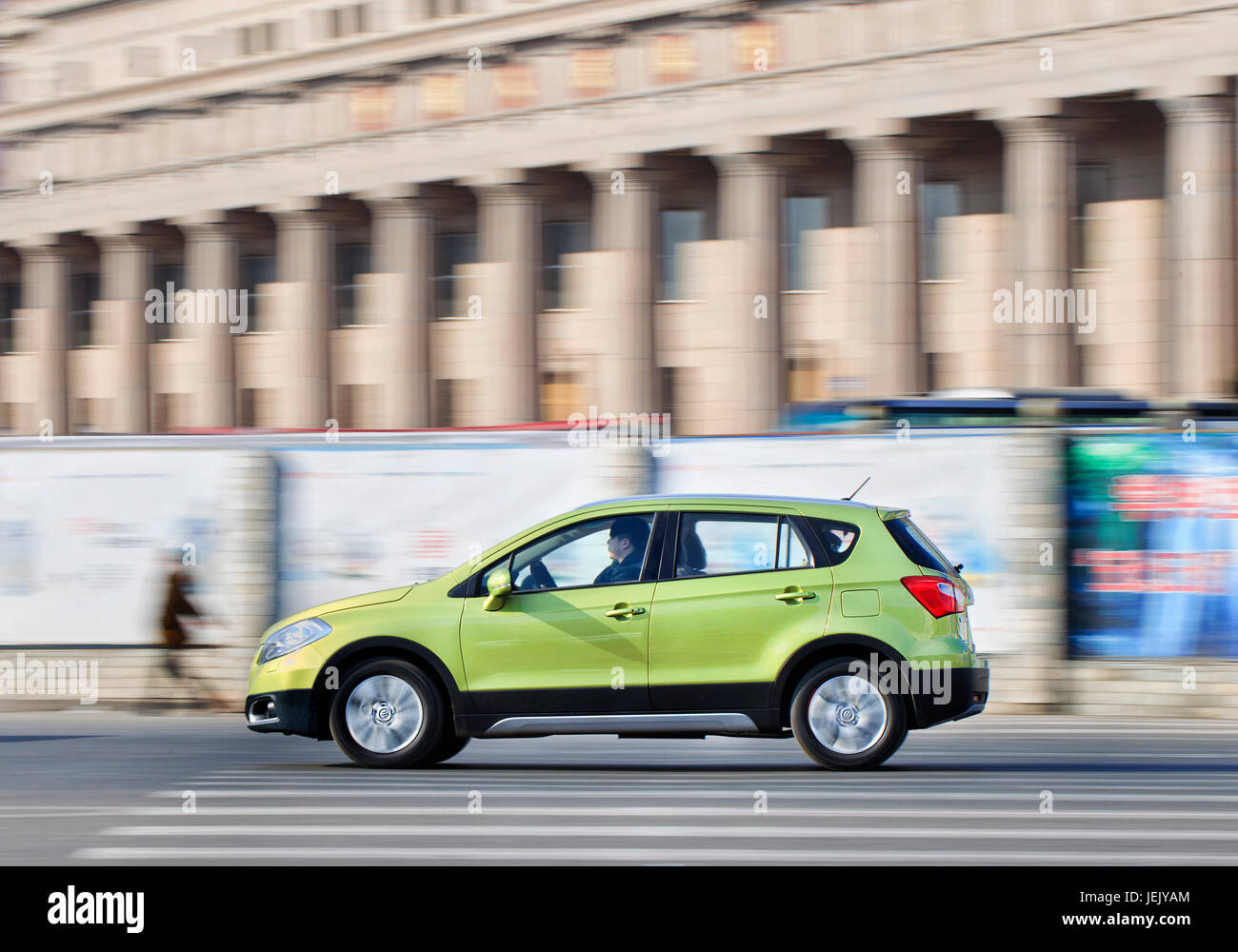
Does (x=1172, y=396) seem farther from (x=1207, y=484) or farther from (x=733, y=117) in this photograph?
(x=1207, y=484)

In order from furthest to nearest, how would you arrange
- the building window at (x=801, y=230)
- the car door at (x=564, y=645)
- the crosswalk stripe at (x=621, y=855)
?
the building window at (x=801, y=230) < the car door at (x=564, y=645) < the crosswalk stripe at (x=621, y=855)

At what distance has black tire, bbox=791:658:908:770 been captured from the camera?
1095 cm

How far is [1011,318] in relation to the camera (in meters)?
36.6

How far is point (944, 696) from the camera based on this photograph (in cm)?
1095

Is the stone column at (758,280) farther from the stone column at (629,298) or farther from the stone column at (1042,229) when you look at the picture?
the stone column at (1042,229)

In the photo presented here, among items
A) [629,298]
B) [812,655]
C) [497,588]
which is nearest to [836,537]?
[812,655]


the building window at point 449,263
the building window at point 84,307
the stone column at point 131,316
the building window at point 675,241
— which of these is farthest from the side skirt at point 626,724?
the building window at point 84,307

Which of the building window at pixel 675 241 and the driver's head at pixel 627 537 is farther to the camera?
the building window at pixel 675 241

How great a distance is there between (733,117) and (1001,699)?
86.3 ft

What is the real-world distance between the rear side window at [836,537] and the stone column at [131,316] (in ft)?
146

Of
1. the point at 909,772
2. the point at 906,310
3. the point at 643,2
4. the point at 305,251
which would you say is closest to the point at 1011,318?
the point at 906,310

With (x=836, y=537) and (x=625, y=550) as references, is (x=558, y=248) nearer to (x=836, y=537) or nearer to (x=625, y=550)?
(x=625, y=550)

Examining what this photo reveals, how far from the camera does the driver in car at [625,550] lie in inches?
447

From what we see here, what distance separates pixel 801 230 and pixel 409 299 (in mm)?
10234
